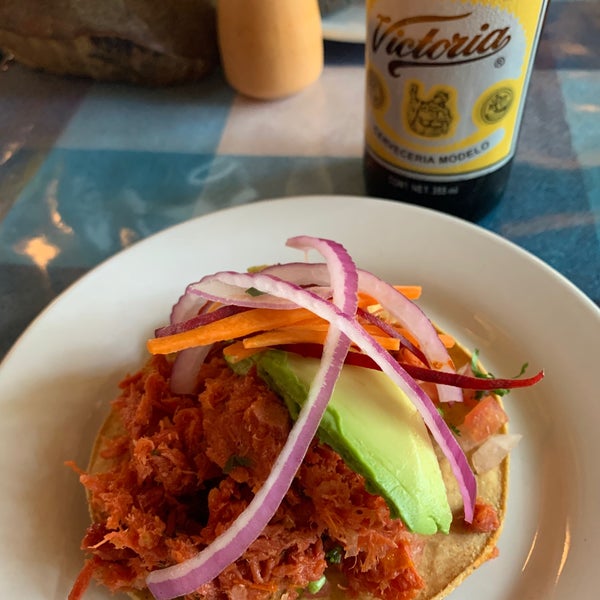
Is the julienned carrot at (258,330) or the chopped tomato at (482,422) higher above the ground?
the julienned carrot at (258,330)

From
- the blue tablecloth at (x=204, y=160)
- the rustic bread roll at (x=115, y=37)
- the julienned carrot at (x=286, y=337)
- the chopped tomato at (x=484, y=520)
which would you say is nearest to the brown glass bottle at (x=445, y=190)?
the blue tablecloth at (x=204, y=160)

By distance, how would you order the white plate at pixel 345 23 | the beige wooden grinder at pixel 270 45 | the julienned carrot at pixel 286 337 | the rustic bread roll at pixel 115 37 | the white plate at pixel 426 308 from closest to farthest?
the julienned carrot at pixel 286 337, the white plate at pixel 426 308, the beige wooden grinder at pixel 270 45, the rustic bread roll at pixel 115 37, the white plate at pixel 345 23

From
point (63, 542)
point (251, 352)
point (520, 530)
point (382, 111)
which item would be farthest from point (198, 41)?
point (520, 530)

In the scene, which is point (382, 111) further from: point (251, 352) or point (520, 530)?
point (520, 530)

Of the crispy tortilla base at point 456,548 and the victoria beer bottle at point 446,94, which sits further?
the victoria beer bottle at point 446,94

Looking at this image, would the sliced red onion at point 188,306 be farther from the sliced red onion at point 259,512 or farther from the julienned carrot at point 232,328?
the sliced red onion at point 259,512
